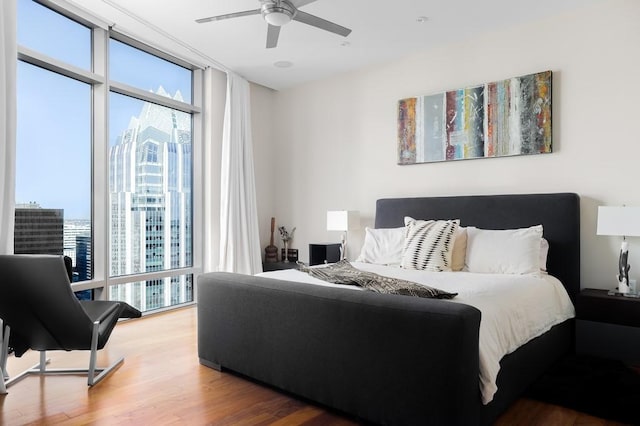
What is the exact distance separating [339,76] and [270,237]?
228 cm

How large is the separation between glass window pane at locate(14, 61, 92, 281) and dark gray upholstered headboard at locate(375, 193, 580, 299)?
3.20m

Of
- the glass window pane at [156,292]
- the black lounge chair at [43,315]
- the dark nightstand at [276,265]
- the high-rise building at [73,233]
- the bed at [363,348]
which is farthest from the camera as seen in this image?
the dark nightstand at [276,265]

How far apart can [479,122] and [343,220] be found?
169cm

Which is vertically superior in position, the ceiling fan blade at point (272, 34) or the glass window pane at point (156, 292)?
the ceiling fan blade at point (272, 34)

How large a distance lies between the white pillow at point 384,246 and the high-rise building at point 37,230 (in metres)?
2.78

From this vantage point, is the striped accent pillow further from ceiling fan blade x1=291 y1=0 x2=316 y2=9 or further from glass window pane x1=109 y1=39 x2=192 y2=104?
glass window pane x1=109 y1=39 x2=192 y2=104

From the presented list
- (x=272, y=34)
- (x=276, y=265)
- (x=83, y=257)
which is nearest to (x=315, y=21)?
(x=272, y=34)

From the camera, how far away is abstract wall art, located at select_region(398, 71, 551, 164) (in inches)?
152

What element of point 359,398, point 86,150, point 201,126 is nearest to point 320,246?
point 201,126

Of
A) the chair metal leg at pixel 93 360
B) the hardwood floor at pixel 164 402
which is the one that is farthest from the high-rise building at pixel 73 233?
the chair metal leg at pixel 93 360

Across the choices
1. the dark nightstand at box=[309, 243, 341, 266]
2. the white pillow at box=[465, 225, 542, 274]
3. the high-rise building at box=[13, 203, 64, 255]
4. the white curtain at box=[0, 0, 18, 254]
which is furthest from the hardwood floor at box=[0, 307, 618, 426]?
the dark nightstand at box=[309, 243, 341, 266]

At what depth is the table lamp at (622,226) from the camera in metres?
3.07

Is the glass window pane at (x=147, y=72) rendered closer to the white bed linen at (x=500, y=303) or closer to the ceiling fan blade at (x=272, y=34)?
the ceiling fan blade at (x=272, y=34)

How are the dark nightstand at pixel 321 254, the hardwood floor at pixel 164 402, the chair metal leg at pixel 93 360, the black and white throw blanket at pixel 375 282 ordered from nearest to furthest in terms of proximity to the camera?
1. the hardwood floor at pixel 164 402
2. the black and white throw blanket at pixel 375 282
3. the chair metal leg at pixel 93 360
4. the dark nightstand at pixel 321 254
